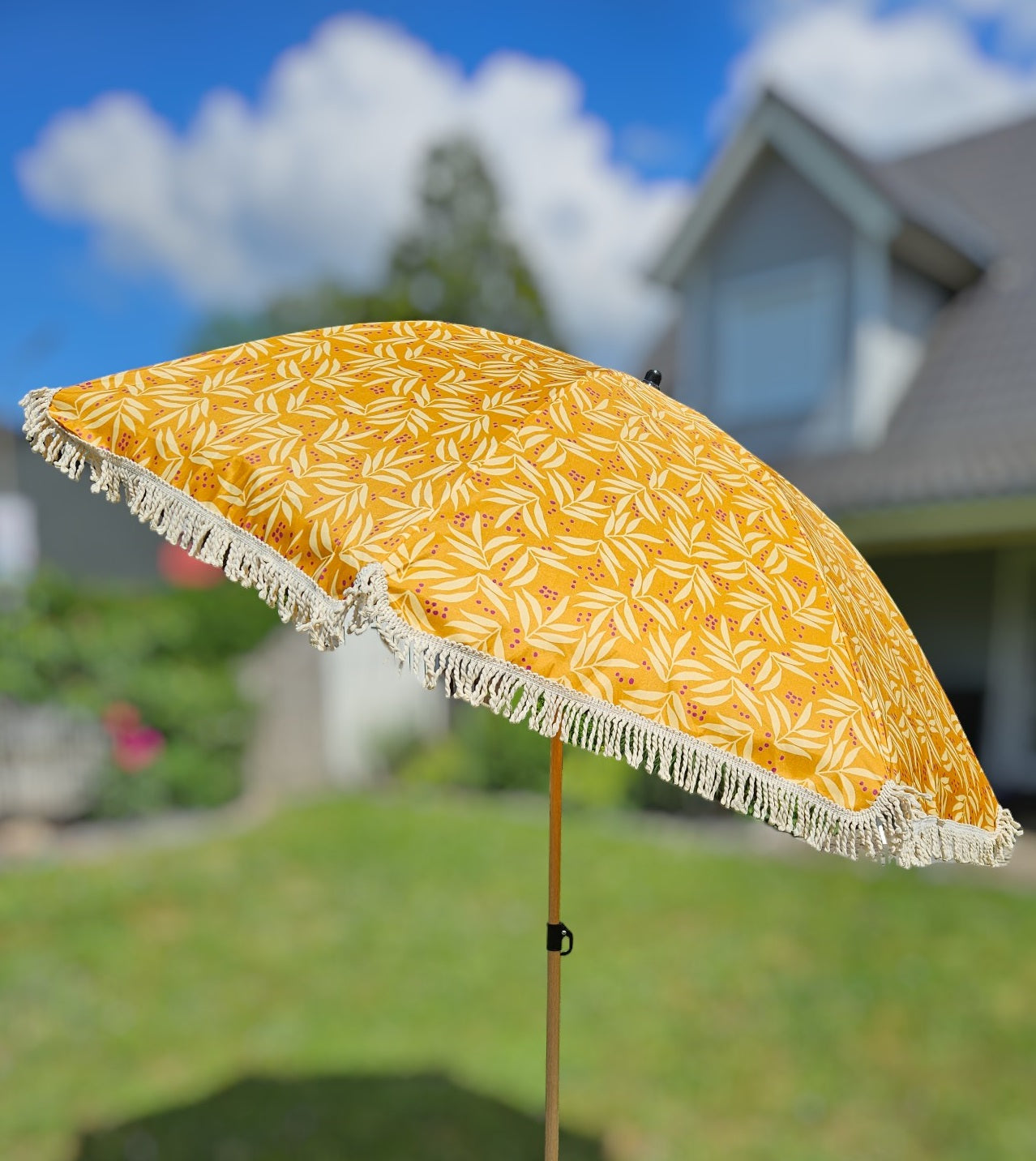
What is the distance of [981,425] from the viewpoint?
7738 mm

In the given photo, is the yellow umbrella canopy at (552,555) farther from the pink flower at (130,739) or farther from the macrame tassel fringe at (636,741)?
the pink flower at (130,739)

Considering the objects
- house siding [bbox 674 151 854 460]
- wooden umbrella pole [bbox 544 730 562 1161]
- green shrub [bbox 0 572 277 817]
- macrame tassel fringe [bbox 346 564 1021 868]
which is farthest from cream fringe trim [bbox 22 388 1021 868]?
house siding [bbox 674 151 854 460]

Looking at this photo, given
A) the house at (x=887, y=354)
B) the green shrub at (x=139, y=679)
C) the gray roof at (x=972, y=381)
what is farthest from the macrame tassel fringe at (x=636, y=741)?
the green shrub at (x=139, y=679)

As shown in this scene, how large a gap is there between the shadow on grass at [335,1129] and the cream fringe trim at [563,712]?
2648 millimetres

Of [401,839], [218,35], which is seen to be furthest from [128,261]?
[401,839]

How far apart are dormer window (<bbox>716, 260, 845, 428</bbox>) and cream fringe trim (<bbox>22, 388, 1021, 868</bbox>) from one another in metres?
8.00

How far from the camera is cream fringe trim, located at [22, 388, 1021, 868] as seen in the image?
3.67 feet

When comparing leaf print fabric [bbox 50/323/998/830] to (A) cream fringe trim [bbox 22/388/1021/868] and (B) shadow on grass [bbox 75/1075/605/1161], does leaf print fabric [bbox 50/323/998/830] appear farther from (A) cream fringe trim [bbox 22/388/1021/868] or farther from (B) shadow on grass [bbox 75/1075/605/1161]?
(B) shadow on grass [bbox 75/1075/605/1161]

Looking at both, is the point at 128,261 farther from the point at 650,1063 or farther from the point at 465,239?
the point at 650,1063

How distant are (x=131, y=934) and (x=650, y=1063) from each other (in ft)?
9.73

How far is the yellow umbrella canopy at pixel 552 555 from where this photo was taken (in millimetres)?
1151

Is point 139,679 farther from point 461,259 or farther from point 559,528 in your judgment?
point 461,259

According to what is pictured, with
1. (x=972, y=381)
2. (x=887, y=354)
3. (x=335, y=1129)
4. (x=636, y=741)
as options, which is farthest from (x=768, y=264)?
(x=636, y=741)

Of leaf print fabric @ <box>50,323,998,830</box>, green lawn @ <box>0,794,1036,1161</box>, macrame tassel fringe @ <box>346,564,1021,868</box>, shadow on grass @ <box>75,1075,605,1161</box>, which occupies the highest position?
leaf print fabric @ <box>50,323,998,830</box>
